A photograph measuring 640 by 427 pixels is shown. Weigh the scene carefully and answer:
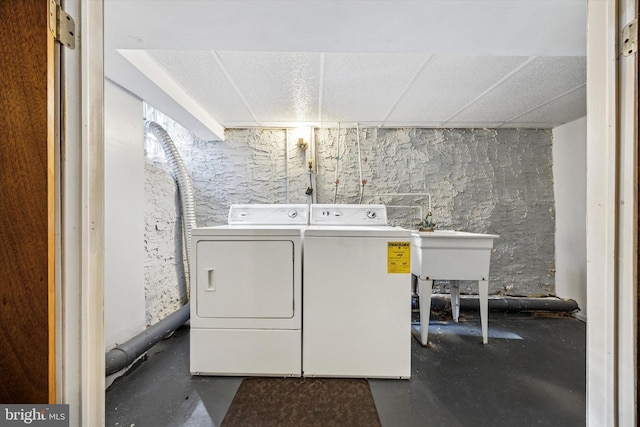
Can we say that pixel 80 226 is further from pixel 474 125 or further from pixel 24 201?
pixel 474 125

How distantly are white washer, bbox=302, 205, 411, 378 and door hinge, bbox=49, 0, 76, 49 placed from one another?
53.6 inches

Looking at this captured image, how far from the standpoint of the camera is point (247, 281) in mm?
1653

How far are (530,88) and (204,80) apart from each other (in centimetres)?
256

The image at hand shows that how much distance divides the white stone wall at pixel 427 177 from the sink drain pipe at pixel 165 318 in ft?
0.94

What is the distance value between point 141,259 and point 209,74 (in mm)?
1519

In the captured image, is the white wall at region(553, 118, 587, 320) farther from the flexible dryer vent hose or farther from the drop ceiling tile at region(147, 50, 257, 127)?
the flexible dryer vent hose

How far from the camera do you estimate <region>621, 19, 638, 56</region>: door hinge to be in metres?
0.66

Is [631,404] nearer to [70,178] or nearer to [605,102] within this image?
[605,102]

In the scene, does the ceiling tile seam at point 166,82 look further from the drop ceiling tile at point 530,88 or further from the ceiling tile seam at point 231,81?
the drop ceiling tile at point 530,88

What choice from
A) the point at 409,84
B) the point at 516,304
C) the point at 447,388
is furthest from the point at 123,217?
the point at 516,304

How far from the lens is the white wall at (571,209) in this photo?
2588 millimetres

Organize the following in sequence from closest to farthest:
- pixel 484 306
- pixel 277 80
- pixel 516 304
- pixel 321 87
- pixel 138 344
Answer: pixel 138 344 → pixel 277 80 → pixel 321 87 → pixel 484 306 → pixel 516 304

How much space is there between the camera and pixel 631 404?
0.67 metres

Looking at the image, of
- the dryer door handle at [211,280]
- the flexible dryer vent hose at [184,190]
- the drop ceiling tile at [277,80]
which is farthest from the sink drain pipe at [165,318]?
the drop ceiling tile at [277,80]
